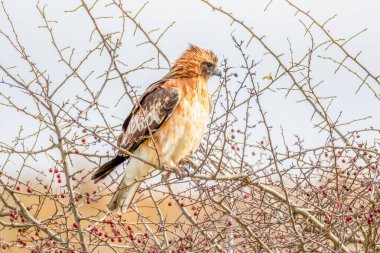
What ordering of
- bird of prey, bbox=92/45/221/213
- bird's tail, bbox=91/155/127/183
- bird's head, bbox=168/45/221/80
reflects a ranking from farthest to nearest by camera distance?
bird's head, bbox=168/45/221/80 → bird of prey, bbox=92/45/221/213 → bird's tail, bbox=91/155/127/183

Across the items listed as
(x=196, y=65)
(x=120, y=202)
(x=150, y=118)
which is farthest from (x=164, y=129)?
(x=196, y=65)

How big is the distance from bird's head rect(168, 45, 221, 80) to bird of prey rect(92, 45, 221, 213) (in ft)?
0.32

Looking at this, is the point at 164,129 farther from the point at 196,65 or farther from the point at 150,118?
the point at 196,65

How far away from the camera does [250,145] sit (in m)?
5.73

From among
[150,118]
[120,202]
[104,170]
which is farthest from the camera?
[150,118]

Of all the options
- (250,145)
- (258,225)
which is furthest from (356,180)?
(250,145)

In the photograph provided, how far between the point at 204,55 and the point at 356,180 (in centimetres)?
253

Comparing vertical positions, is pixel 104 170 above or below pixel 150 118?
below

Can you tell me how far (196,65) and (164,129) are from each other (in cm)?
83

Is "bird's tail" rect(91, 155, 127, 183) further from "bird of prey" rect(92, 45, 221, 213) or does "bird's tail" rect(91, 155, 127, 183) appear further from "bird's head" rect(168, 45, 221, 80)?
"bird's head" rect(168, 45, 221, 80)

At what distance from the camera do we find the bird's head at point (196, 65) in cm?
673

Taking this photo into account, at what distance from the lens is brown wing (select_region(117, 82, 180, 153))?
626 cm

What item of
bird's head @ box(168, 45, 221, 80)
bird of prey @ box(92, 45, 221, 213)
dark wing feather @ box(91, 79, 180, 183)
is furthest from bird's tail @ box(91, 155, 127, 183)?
bird's head @ box(168, 45, 221, 80)

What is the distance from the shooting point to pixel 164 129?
6266 mm
